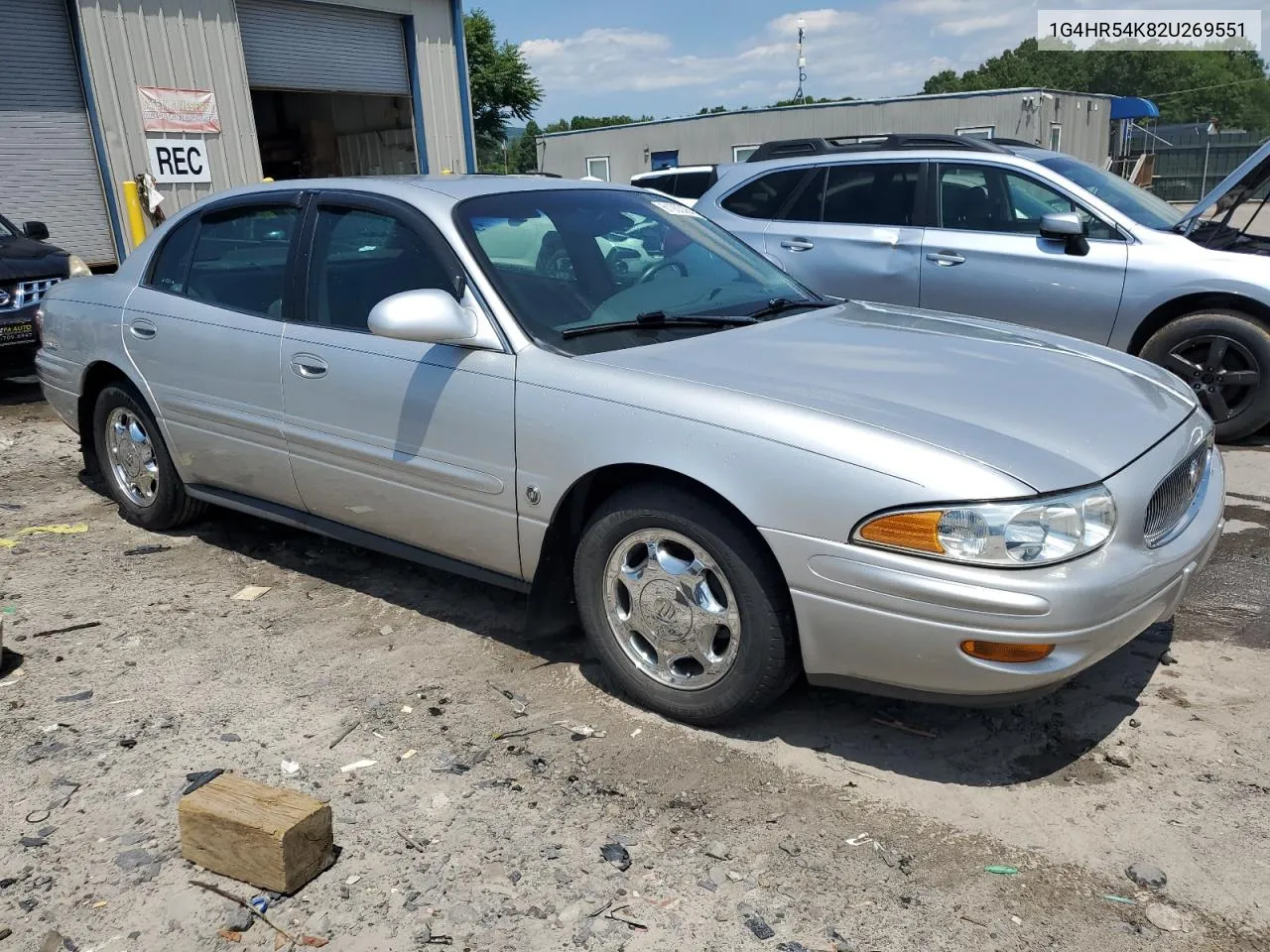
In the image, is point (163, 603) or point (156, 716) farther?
point (163, 603)

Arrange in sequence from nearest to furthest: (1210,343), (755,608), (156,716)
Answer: (755,608) < (156,716) < (1210,343)

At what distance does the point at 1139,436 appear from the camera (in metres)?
2.99

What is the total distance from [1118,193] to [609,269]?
448 centimetres

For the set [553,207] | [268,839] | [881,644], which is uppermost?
[553,207]

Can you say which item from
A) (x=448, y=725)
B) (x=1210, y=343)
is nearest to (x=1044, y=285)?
(x=1210, y=343)

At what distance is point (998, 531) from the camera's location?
A: 258cm

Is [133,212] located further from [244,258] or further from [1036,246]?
[1036,246]

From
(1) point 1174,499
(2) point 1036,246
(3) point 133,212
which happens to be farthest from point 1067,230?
(3) point 133,212

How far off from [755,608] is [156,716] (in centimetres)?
199

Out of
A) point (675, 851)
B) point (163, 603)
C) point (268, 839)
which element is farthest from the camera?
point (163, 603)

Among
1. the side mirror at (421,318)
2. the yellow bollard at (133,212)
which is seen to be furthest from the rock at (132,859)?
the yellow bollard at (133,212)

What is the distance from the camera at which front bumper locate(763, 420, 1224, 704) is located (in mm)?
2584

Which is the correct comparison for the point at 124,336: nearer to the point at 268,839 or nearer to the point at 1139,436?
the point at 268,839

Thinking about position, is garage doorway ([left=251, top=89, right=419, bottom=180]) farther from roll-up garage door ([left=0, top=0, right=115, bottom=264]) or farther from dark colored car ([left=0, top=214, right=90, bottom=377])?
dark colored car ([left=0, top=214, right=90, bottom=377])
